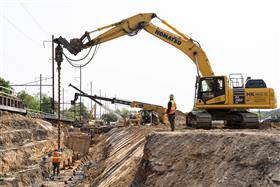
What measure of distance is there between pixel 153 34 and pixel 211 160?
1152cm

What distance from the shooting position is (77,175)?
75.7ft

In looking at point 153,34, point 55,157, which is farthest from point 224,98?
point 55,157

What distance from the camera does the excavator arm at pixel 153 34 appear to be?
19438 mm

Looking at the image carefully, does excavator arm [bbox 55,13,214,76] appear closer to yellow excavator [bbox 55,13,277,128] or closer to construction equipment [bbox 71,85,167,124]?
yellow excavator [bbox 55,13,277,128]

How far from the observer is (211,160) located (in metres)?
9.77

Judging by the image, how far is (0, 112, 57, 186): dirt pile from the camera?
1988 centimetres

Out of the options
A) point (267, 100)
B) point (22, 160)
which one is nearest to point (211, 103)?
point (267, 100)

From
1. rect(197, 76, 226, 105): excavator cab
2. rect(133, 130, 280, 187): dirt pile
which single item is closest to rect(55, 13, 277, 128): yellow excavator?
rect(197, 76, 226, 105): excavator cab

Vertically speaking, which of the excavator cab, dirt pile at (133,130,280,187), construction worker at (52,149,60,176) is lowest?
construction worker at (52,149,60,176)

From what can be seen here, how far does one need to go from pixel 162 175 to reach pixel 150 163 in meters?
0.90

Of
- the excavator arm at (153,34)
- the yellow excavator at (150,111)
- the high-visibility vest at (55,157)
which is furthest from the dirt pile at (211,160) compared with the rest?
the yellow excavator at (150,111)

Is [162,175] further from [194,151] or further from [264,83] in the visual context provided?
[264,83]

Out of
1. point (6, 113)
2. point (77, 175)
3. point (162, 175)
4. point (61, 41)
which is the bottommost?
point (77, 175)

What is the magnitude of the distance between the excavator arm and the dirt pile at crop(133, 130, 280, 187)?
24.5 feet
